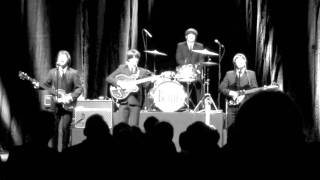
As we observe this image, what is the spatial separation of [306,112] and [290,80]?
78 cm

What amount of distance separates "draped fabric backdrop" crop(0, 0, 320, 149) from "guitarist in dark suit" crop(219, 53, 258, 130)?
1.25 meters

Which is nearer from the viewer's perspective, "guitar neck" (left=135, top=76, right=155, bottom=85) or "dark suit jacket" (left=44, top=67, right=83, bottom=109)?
"dark suit jacket" (left=44, top=67, right=83, bottom=109)

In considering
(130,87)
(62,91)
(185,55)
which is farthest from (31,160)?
(185,55)

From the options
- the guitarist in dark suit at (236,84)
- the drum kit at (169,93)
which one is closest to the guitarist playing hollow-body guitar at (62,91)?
the drum kit at (169,93)

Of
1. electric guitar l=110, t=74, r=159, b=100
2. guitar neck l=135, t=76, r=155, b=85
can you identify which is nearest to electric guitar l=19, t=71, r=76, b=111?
electric guitar l=110, t=74, r=159, b=100

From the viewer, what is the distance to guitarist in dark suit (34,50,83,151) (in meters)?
9.07

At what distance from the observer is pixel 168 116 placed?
1024 cm

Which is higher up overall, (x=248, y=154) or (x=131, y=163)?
(x=248, y=154)

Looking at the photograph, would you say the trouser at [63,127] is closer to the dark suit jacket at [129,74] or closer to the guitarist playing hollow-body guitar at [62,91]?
the guitarist playing hollow-body guitar at [62,91]

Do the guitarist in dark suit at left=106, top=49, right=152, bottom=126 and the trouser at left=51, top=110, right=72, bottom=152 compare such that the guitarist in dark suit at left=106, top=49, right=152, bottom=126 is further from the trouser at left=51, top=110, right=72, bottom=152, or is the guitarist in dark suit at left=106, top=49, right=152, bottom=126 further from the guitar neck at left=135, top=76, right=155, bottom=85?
the trouser at left=51, top=110, right=72, bottom=152

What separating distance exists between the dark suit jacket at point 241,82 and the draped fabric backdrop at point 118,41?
1238 mm

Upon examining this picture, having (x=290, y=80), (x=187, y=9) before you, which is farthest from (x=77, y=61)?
(x=290, y=80)

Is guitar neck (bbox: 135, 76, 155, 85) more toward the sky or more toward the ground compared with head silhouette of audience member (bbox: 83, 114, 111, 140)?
more toward the sky

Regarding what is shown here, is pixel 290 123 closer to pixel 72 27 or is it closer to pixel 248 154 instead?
pixel 248 154
